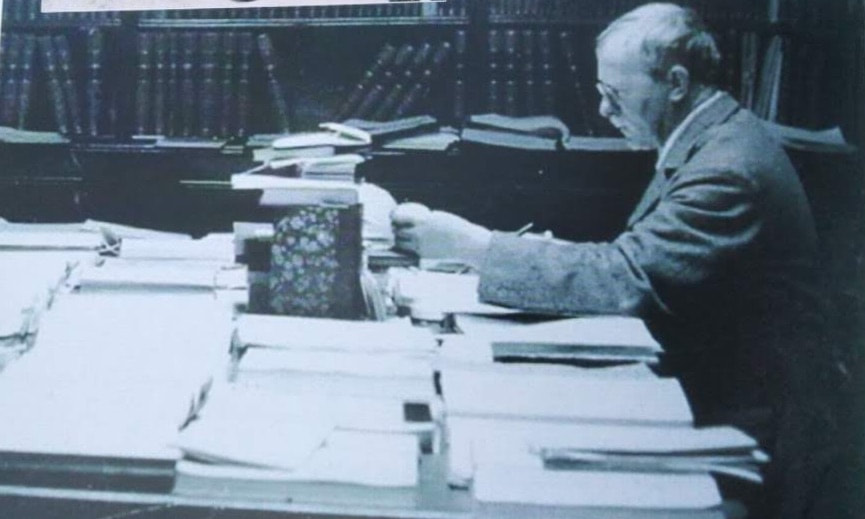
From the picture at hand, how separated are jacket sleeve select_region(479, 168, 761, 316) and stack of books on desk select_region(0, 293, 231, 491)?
48 cm

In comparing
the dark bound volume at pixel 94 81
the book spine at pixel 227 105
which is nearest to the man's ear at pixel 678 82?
the book spine at pixel 227 105

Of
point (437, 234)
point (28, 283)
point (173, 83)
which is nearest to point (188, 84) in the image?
point (173, 83)

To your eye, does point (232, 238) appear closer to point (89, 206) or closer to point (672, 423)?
Result: point (89, 206)

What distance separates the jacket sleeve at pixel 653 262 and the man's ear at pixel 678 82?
0.55 feet

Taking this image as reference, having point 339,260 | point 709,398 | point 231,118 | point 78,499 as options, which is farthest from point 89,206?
point 709,398

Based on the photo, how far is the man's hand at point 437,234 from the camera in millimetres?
1663

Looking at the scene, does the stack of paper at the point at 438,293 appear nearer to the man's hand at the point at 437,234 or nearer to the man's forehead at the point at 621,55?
the man's hand at the point at 437,234

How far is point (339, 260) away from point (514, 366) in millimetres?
322

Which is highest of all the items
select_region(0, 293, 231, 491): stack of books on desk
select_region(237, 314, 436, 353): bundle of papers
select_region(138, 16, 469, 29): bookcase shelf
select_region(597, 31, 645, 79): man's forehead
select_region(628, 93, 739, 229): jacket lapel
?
select_region(138, 16, 469, 29): bookcase shelf

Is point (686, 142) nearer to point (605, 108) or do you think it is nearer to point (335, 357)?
point (605, 108)

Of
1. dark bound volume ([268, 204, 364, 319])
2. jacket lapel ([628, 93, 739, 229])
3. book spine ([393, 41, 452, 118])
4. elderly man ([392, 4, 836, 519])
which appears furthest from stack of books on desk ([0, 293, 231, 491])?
jacket lapel ([628, 93, 739, 229])

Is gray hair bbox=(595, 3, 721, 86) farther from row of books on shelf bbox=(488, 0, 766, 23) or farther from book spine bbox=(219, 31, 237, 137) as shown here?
book spine bbox=(219, 31, 237, 137)

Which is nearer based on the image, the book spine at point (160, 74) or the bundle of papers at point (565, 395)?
the bundle of papers at point (565, 395)

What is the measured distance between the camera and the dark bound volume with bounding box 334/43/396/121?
1841 millimetres
